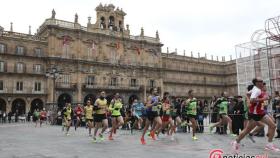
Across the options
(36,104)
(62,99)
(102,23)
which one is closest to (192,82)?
(102,23)

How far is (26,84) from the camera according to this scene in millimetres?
39312

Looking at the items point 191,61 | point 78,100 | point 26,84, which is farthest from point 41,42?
point 191,61

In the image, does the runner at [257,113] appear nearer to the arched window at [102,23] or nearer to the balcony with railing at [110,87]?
the balcony with railing at [110,87]

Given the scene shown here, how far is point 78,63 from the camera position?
4266 cm

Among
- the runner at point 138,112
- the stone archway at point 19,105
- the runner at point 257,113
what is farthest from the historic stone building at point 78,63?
the runner at point 257,113

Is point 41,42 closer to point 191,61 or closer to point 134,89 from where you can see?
point 134,89

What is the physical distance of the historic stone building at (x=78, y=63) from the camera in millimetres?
38969

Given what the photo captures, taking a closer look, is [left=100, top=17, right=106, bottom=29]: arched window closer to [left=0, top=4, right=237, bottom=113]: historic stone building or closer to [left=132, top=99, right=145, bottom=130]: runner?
[left=0, top=4, right=237, bottom=113]: historic stone building

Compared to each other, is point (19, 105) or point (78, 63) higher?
point (78, 63)

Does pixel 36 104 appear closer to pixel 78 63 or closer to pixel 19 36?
pixel 78 63

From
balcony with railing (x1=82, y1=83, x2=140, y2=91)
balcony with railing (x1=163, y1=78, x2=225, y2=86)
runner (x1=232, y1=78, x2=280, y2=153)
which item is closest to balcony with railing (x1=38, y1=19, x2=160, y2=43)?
balcony with railing (x1=82, y1=83, x2=140, y2=91)

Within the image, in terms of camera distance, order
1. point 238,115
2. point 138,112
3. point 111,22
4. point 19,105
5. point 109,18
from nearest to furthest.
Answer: point 238,115 < point 138,112 < point 19,105 < point 109,18 < point 111,22

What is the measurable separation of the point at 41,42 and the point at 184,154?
38006mm

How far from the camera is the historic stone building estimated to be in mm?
38969
